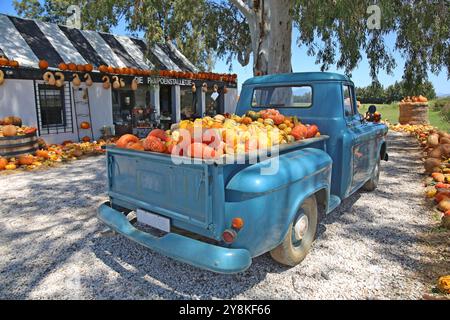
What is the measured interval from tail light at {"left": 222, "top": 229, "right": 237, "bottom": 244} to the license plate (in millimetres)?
713

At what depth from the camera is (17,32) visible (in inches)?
485

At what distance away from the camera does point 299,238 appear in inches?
136

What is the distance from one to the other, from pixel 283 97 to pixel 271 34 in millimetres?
5029

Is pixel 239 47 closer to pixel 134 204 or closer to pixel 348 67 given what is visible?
pixel 348 67

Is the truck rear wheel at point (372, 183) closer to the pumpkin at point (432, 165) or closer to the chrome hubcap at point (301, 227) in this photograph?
the pumpkin at point (432, 165)

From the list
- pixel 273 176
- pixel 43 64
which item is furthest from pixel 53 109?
pixel 273 176

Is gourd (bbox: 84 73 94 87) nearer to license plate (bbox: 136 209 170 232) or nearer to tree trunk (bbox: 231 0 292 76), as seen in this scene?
tree trunk (bbox: 231 0 292 76)

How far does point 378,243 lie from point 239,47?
15051 mm

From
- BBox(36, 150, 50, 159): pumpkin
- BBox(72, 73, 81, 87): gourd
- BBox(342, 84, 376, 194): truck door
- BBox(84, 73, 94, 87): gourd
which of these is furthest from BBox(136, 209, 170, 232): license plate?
BBox(84, 73, 94, 87): gourd

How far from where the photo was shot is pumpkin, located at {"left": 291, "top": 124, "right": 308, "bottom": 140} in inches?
151

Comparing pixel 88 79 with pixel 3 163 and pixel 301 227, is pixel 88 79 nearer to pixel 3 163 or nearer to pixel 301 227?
pixel 3 163

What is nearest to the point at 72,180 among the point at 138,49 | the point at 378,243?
the point at 378,243

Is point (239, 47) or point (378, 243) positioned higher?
point (239, 47)
